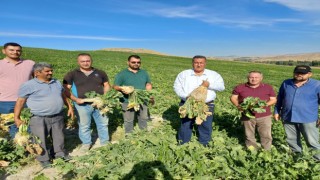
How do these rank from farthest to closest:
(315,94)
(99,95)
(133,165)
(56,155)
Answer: (99,95) < (56,155) < (315,94) < (133,165)

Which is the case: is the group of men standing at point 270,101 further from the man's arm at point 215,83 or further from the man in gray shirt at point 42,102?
the man in gray shirt at point 42,102

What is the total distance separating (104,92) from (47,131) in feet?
5.32

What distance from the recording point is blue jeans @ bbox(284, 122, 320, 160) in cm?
536

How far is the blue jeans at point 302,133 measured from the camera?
17.6 feet

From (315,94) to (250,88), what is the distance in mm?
1266

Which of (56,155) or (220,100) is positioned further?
(220,100)

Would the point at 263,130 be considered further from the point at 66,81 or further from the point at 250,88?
the point at 66,81

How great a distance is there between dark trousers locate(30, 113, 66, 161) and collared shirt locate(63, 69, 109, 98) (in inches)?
28.9

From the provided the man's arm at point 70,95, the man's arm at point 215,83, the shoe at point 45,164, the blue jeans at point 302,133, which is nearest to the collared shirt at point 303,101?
the blue jeans at point 302,133

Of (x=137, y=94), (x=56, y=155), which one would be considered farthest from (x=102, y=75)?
(x=56, y=155)

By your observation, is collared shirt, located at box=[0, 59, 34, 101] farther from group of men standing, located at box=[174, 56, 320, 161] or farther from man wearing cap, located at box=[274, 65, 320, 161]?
man wearing cap, located at box=[274, 65, 320, 161]

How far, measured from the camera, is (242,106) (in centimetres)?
576

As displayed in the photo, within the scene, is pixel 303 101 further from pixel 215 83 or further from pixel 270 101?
pixel 215 83

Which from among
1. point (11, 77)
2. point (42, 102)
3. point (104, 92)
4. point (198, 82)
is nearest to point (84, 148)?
point (104, 92)
